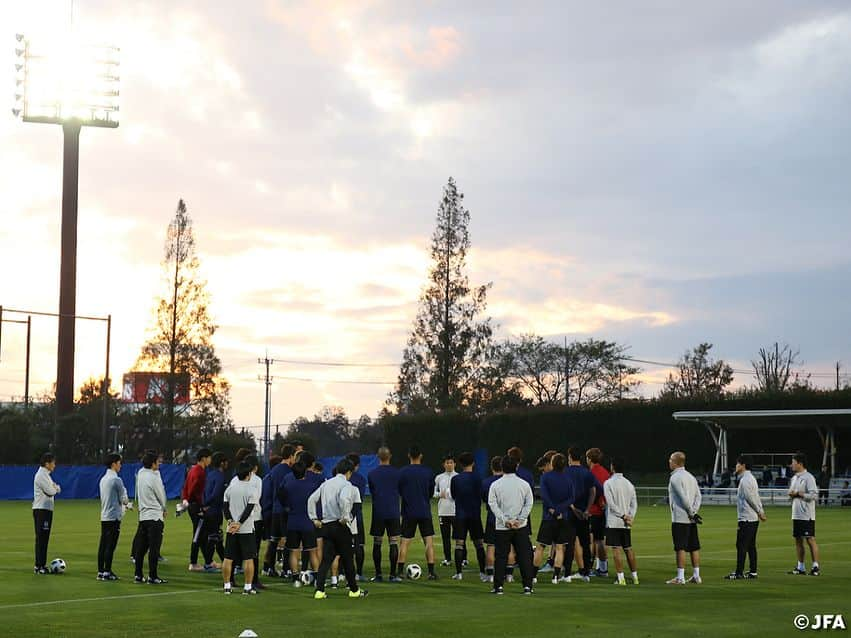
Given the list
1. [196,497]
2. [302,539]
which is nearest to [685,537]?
[302,539]

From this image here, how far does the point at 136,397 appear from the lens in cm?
7638

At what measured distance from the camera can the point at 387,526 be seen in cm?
1886

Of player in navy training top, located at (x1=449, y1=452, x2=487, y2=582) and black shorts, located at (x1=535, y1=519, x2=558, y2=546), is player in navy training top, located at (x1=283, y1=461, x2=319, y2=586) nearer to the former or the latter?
player in navy training top, located at (x1=449, y1=452, x2=487, y2=582)

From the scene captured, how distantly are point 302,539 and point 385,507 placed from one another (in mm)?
1461

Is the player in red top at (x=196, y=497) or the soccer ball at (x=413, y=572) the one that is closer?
the soccer ball at (x=413, y=572)

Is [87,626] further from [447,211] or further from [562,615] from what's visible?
[447,211]

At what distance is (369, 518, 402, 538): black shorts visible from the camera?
61.8 feet

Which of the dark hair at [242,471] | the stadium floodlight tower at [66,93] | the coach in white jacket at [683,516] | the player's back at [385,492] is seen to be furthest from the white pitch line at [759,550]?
the stadium floodlight tower at [66,93]

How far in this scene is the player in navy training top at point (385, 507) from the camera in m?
18.8

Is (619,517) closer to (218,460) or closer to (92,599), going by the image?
(218,460)

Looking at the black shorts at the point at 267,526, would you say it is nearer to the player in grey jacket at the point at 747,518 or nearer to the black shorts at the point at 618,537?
the black shorts at the point at 618,537

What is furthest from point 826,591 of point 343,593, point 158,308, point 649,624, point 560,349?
point 560,349

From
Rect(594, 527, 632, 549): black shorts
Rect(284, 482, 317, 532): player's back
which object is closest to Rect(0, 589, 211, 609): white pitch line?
Rect(284, 482, 317, 532): player's back

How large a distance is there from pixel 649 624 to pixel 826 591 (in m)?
4.19
